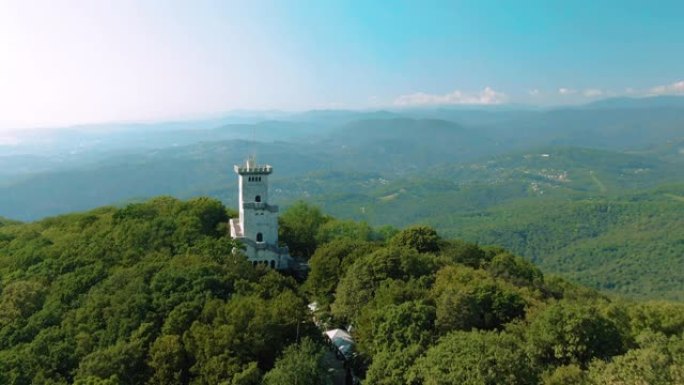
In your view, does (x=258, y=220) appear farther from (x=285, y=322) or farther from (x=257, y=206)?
(x=285, y=322)

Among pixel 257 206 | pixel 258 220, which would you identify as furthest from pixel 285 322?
pixel 257 206

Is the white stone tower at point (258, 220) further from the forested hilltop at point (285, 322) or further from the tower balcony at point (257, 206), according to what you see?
the forested hilltop at point (285, 322)

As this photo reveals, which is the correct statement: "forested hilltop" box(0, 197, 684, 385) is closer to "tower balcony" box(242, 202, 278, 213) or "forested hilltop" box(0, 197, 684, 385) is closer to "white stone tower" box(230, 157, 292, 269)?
"white stone tower" box(230, 157, 292, 269)

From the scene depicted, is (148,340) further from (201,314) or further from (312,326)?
(312,326)

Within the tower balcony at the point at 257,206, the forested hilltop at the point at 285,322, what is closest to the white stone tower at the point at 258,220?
the tower balcony at the point at 257,206

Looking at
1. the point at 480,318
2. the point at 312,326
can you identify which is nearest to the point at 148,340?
the point at 312,326

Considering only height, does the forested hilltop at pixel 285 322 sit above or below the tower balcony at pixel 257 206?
below

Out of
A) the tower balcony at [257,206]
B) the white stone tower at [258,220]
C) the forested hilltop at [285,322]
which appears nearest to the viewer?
the forested hilltop at [285,322]
